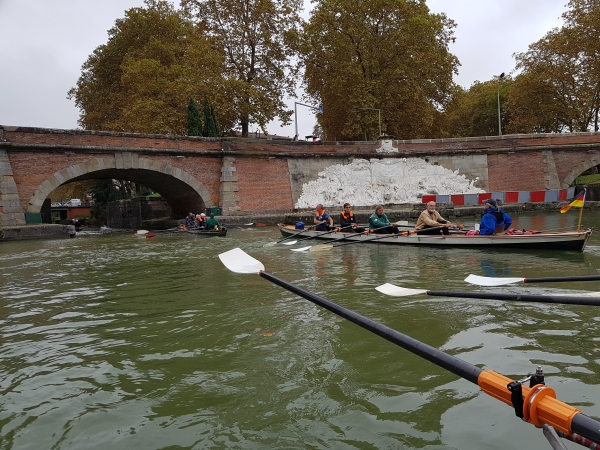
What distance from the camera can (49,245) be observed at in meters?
15.7

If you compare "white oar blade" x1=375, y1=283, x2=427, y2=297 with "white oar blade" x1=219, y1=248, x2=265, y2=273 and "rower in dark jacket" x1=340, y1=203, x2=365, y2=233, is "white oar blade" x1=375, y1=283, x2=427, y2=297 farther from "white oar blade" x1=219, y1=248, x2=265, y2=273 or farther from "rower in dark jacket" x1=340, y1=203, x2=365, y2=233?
"rower in dark jacket" x1=340, y1=203, x2=365, y2=233

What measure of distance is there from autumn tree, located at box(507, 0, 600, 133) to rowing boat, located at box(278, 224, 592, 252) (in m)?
26.6

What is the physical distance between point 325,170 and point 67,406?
23.6 metres

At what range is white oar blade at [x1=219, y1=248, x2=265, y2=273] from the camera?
516 centimetres

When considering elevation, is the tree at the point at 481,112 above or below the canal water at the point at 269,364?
above

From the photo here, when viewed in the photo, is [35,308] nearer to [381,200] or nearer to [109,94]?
[381,200]

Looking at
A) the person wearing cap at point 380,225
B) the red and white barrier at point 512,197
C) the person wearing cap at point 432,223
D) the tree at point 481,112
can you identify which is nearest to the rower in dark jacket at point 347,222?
the person wearing cap at point 380,225

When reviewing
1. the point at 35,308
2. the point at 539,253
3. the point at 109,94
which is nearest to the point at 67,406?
the point at 35,308

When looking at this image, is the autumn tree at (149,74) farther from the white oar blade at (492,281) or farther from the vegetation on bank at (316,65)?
the white oar blade at (492,281)

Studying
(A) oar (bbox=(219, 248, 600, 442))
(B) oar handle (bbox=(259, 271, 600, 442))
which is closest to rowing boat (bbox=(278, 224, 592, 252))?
(A) oar (bbox=(219, 248, 600, 442))

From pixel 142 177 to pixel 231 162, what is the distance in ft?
16.1

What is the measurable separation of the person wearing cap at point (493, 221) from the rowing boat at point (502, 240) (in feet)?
0.94

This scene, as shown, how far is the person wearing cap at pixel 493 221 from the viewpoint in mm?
10695

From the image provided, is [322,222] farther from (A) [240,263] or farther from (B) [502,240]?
(A) [240,263]
